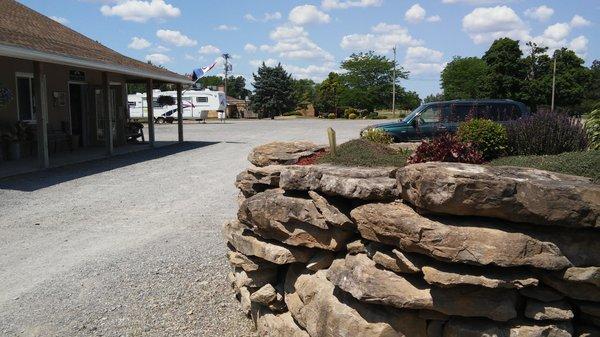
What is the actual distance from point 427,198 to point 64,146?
1907cm

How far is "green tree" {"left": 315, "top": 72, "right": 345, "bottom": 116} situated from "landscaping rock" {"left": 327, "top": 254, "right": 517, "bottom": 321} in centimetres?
6582

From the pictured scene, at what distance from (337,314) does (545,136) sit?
3045 mm

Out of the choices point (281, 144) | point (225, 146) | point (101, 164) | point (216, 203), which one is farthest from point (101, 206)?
point (225, 146)

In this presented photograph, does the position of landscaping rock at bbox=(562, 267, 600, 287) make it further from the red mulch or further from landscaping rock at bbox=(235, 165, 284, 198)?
the red mulch

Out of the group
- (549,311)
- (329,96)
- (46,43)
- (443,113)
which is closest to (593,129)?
(549,311)

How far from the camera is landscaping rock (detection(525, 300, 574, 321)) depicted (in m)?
3.85

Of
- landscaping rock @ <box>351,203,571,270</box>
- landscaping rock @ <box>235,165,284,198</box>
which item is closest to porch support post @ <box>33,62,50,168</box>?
landscaping rock @ <box>235,165,284,198</box>

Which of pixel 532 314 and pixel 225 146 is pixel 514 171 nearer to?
pixel 532 314

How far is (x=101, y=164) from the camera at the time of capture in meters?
17.3

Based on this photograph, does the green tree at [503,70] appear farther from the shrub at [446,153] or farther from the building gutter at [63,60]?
the shrub at [446,153]

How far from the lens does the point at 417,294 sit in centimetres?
405

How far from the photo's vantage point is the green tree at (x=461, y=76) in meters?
65.9

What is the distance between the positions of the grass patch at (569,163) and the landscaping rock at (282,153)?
2379mm

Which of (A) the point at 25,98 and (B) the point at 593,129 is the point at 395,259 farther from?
(A) the point at 25,98
